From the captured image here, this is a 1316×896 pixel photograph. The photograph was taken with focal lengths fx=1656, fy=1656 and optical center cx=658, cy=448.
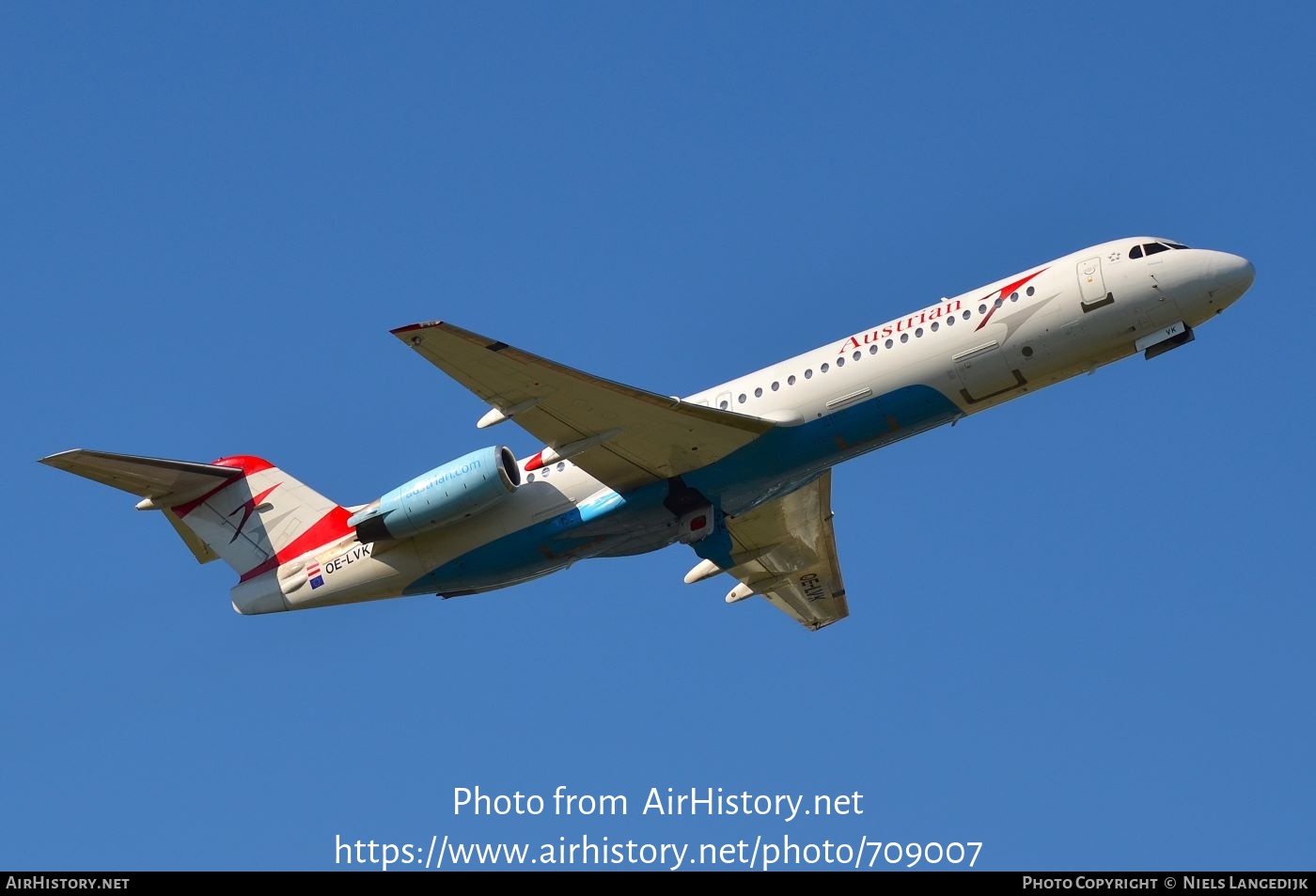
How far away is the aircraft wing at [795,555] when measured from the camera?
4319cm

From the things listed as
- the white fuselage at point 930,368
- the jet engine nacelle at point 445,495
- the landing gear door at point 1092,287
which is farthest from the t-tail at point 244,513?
the landing gear door at point 1092,287

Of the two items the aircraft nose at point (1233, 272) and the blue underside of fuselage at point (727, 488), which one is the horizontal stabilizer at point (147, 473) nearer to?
the blue underside of fuselage at point (727, 488)

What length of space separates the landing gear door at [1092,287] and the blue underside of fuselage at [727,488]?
12.1 ft

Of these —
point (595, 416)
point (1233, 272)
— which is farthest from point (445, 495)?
point (1233, 272)

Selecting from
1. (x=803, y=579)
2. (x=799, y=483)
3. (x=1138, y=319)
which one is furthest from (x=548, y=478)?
(x=1138, y=319)

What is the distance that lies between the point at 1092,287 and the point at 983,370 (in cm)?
297

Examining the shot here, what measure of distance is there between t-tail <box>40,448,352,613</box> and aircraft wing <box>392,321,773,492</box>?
24.9 ft

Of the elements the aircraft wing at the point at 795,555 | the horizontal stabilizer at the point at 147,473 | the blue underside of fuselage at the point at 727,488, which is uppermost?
the horizontal stabilizer at the point at 147,473

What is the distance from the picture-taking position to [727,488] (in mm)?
38062

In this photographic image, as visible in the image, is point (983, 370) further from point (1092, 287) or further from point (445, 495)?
point (445, 495)

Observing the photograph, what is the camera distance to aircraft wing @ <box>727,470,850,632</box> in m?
43.2

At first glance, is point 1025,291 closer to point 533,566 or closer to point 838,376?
point 838,376

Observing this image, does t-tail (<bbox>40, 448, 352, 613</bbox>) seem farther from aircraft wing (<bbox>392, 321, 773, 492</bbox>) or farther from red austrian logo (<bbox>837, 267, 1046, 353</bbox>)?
red austrian logo (<bbox>837, 267, 1046, 353</bbox>)
